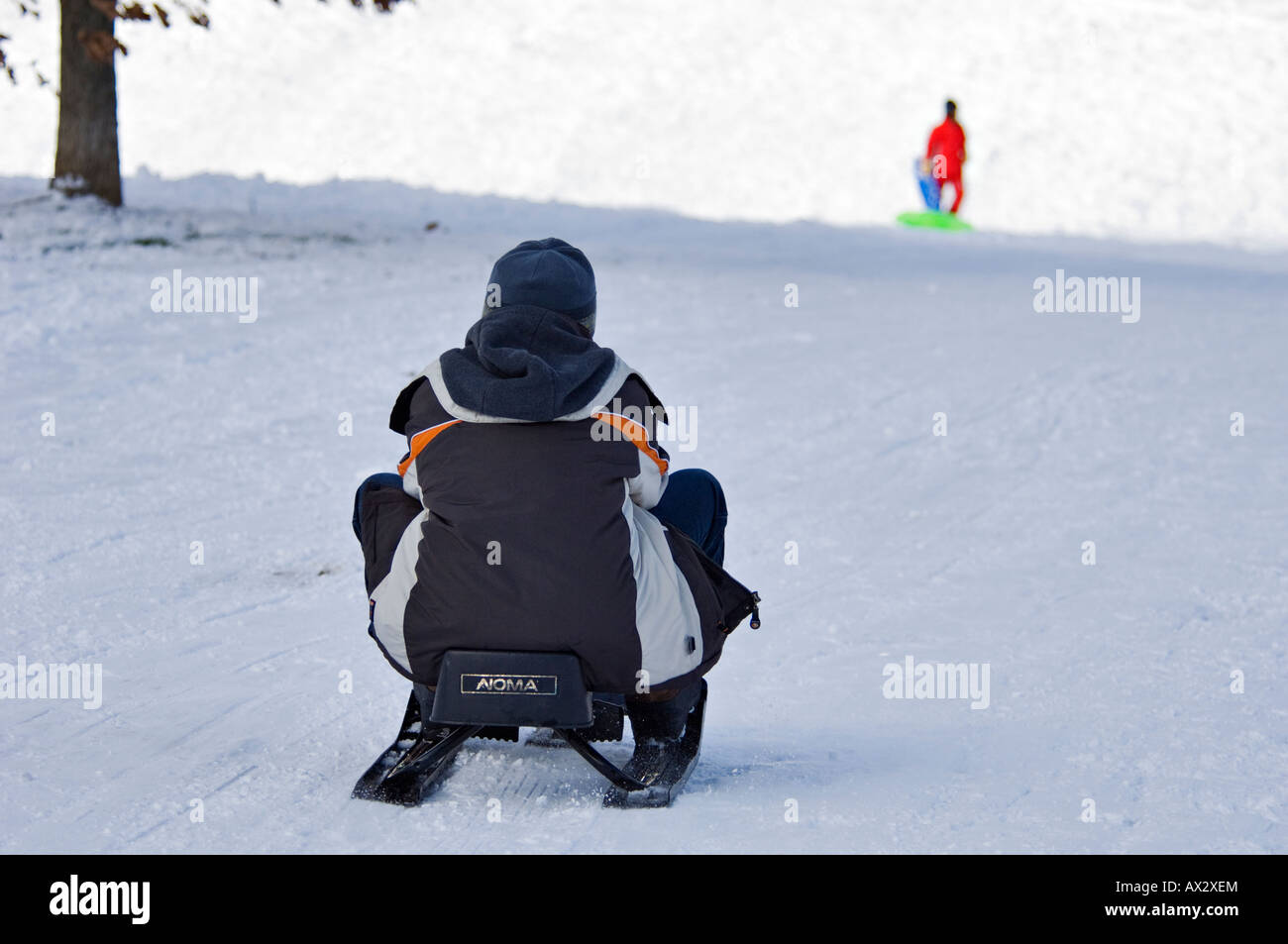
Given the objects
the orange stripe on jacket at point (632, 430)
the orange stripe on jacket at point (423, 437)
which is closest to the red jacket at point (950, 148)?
the orange stripe on jacket at point (632, 430)

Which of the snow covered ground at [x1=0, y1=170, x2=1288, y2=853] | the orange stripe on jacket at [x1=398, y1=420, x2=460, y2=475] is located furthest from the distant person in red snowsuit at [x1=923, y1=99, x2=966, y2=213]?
the orange stripe on jacket at [x1=398, y1=420, x2=460, y2=475]

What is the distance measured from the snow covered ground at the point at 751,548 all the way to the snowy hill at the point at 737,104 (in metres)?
12.4

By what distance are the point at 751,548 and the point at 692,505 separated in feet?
7.88

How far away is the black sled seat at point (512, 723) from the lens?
3.18 metres

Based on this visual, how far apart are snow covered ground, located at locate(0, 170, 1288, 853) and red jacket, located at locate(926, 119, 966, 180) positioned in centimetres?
Result: 720

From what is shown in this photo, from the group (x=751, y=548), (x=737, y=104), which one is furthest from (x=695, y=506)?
(x=737, y=104)

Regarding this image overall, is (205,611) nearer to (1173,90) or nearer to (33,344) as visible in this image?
(33,344)

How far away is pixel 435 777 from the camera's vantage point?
353 centimetres

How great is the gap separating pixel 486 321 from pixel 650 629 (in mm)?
756

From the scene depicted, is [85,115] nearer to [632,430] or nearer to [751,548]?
[751,548]

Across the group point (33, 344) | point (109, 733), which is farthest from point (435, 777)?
point (33, 344)

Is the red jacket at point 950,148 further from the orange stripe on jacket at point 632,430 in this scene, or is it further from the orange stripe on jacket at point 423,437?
the orange stripe on jacket at point 423,437

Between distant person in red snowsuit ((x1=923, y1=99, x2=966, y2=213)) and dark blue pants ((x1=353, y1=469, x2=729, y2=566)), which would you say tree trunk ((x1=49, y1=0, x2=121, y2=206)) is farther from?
distant person in red snowsuit ((x1=923, y1=99, x2=966, y2=213))

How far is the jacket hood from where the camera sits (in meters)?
3.07
